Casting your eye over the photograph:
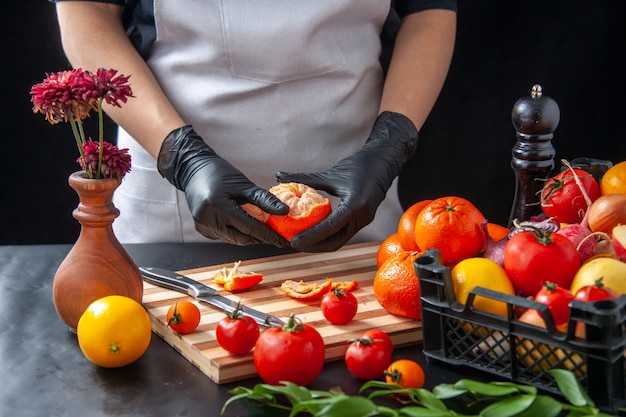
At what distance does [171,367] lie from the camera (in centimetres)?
134

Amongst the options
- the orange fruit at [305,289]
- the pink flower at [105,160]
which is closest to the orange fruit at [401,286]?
the orange fruit at [305,289]

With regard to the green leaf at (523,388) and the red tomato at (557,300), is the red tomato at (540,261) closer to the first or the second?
the red tomato at (557,300)

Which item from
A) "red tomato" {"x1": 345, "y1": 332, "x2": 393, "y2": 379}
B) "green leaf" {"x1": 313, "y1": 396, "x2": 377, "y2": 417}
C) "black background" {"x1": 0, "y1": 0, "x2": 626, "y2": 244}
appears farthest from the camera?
"black background" {"x1": 0, "y1": 0, "x2": 626, "y2": 244}

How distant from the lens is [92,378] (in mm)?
1286

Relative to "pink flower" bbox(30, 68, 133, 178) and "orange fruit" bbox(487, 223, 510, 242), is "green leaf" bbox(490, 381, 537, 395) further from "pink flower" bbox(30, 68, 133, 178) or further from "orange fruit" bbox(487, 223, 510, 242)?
"pink flower" bbox(30, 68, 133, 178)

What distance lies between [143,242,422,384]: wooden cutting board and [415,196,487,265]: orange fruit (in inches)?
5.4

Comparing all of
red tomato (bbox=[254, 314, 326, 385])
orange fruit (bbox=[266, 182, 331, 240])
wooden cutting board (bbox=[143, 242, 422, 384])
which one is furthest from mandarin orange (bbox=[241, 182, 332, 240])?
red tomato (bbox=[254, 314, 326, 385])

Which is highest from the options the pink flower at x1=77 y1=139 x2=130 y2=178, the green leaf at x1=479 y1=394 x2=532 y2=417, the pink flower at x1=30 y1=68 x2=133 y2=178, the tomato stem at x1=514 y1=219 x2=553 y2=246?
the pink flower at x1=30 y1=68 x2=133 y2=178

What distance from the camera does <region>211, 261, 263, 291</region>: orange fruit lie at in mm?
1600

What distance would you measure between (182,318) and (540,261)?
562 millimetres

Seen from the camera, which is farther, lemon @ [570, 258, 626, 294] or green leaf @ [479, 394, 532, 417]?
lemon @ [570, 258, 626, 294]

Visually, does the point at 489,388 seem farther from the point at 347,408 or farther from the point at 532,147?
the point at 532,147

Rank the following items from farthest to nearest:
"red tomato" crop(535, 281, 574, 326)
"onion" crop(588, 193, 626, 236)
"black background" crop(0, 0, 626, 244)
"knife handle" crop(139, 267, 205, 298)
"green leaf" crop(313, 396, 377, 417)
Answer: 1. "black background" crop(0, 0, 626, 244)
2. "knife handle" crop(139, 267, 205, 298)
3. "onion" crop(588, 193, 626, 236)
4. "red tomato" crop(535, 281, 574, 326)
5. "green leaf" crop(313, 396, 377, 417)

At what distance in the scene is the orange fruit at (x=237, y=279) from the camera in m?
1.60
